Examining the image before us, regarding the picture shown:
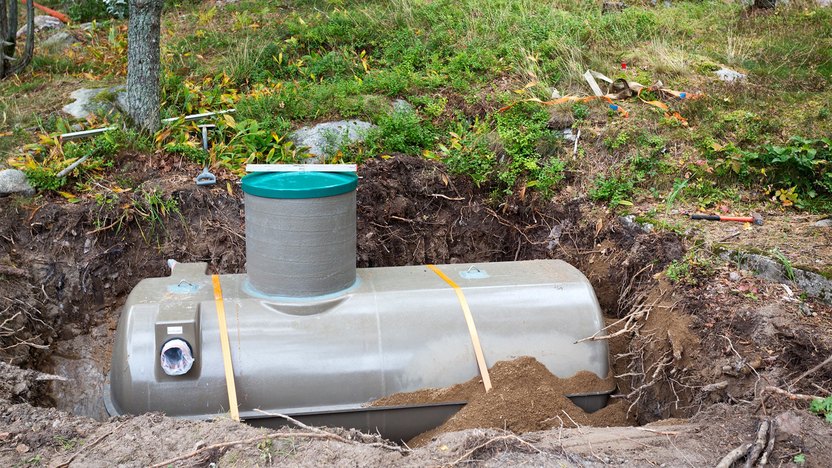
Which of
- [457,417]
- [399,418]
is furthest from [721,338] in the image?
[399,418]

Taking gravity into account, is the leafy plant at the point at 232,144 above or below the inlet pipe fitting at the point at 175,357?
above

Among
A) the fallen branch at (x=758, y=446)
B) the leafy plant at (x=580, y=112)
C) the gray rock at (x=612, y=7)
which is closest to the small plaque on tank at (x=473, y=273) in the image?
the fallen branch at (x=758, y=446)

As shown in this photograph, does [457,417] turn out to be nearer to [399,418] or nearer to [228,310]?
[399,418]

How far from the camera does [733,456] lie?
3.67m

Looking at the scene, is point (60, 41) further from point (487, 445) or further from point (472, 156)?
point (487, 445)

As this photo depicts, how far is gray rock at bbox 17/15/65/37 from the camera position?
35.9ft

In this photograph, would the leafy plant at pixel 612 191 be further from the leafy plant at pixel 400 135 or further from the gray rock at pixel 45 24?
the gray rock at pixel 45 24

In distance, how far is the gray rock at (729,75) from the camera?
8227 mm

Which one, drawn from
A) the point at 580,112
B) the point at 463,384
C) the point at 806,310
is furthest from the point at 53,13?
the point at 806,310

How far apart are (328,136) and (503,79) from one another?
243 centimetres

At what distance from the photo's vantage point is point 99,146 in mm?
6762

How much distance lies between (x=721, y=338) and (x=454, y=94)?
172 inches

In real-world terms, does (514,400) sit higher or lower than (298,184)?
lower

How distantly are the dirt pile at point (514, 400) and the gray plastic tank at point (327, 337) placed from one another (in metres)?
0.05
